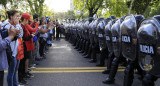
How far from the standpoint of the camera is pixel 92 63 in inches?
293

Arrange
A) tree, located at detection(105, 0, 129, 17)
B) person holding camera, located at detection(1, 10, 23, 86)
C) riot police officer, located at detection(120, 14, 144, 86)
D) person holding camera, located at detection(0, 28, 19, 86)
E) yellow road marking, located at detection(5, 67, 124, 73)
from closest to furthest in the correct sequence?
person holding camera, located at detection(0, 28, 19, 86)
riot police officer, located at detection(120, 14, 144, 86)
person holding camera, located at detection(1, 10, 23, 86)
yellow road marking, located at detection(5, 67, 124, 73)
tree, located at detection(105, 0, 129, 17)

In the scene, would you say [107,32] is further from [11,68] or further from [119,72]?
[11,68]

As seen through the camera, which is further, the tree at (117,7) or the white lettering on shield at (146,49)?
the tree at (117,7)

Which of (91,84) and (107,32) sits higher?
(107,32)

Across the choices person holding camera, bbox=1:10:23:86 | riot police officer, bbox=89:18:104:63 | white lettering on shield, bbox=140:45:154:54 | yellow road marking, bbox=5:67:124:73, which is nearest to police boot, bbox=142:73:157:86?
white lettering on shield, bbox=140:45:154:54

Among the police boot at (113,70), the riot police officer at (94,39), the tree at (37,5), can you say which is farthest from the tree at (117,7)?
the police boot at (113,70)

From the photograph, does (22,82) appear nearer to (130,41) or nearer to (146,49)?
(130,41)

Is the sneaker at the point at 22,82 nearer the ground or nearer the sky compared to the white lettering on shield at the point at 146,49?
nearer the ground

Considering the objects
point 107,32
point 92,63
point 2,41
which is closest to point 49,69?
point 92,63

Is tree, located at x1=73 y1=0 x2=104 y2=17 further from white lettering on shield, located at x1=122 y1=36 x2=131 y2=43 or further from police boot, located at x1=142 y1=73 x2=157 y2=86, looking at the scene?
police boot, located at x1=142 y1=73 x2=157 y2=86

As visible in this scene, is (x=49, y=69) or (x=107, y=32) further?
(x=49, y=69)

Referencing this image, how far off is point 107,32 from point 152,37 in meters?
2.20

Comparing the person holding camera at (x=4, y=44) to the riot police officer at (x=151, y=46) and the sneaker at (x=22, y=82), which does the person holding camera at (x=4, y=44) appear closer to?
the sneaker at (x=22, y=82)

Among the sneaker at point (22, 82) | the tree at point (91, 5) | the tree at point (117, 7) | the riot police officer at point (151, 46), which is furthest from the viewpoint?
the tree at point (91, 5)
